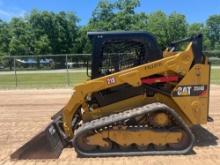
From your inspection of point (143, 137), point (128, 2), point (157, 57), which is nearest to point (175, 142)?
point (143, 137)

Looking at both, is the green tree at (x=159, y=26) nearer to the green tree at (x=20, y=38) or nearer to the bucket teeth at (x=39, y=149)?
the green tree at (x=20, y=38)

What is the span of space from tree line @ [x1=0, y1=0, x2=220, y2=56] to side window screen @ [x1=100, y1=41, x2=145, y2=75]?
5634 centimetres

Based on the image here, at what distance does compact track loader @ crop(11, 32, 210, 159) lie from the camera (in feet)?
28.0

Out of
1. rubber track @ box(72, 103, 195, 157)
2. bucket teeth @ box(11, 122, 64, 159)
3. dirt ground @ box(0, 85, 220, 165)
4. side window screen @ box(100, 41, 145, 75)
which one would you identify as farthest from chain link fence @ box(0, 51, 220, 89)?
rubber track @ box(72, 103, 195, 157)

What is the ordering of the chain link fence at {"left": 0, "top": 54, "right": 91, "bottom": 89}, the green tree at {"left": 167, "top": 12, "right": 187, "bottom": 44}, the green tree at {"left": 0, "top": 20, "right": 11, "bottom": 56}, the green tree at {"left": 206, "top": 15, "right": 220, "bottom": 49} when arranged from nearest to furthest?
the chain link fence at {"left": 0, "top": 54, "right": 91, "bottom": 89}, the green tree at {"left": 0, "top": 20, "right": 11, "bottom": 56}, the green tree at {"left": 167, "top": 12, "right": 187, "bottom": 44}, the green tree at {"left": 206, "top": 15, "right": 220, "bottom": 49}

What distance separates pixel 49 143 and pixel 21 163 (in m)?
0.68

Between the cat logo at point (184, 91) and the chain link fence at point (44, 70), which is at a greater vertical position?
the cat logo at point (184, 91)

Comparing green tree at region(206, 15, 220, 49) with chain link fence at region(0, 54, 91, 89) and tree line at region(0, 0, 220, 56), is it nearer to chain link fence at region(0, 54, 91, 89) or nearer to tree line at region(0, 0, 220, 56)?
tree line at region(0, 0, 220, 56)

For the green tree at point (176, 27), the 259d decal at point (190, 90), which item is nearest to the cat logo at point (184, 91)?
the 259d decal at point (190, 90)

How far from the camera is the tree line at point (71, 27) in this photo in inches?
2704

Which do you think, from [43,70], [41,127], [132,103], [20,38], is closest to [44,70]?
[43,70]

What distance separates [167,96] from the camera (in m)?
9.09

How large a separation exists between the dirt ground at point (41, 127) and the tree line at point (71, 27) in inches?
1964

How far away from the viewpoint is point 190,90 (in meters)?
8.94
